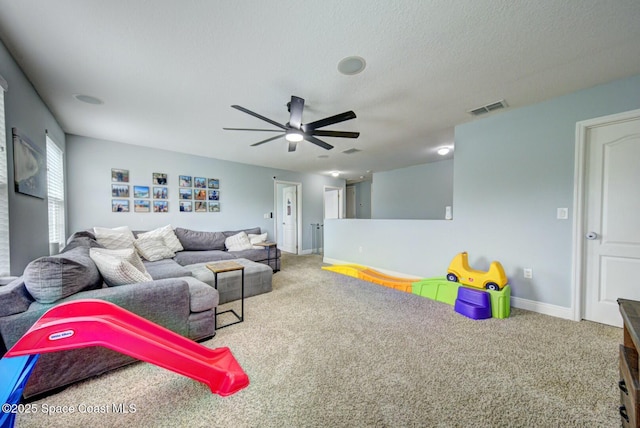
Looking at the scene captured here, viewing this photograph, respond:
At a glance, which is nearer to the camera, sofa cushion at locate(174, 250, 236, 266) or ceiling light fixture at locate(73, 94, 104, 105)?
ceiling light fixture at locate(73, 94, 104, 105)

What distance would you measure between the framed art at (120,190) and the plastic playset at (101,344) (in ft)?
11.9

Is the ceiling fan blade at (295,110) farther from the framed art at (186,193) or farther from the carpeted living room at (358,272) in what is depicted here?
the framed art at (186,193)

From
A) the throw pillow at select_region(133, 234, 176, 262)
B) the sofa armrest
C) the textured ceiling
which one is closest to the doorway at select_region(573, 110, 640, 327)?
the textured ceiling

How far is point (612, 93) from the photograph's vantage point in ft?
7.38

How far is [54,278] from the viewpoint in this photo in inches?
60.0

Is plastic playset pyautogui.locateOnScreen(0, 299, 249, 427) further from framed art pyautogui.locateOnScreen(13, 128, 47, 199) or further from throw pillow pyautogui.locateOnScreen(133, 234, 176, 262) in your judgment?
throw pillow pyautogui.locateOnScreen(133, 234, 176, 262)

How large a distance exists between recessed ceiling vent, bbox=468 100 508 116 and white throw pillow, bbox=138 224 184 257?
506cm

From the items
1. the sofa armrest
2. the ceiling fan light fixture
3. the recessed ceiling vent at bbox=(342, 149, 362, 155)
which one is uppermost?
the recessed ceiling vent at bbox=(342, 149, 362, 155)

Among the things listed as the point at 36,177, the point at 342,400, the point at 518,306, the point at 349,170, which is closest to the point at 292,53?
the point at 342,400

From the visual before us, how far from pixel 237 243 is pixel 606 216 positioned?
5221 millimetres

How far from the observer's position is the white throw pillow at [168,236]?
4.18 metres

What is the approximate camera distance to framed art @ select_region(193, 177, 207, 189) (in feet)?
16.0

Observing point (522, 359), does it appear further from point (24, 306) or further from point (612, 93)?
point (24, 306)

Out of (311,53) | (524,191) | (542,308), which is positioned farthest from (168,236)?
(542,308)
